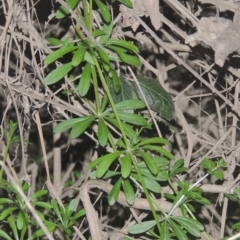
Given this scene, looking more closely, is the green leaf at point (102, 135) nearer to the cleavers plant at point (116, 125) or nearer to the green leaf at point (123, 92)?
the cleavers plant at point (116, 125)

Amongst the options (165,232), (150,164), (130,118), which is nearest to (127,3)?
(130,118)

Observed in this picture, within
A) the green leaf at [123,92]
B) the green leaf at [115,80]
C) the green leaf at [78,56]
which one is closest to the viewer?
the green leaf at [78,56]

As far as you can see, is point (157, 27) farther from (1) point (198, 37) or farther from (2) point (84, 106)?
(2) point (84, 106)

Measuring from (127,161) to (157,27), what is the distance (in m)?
0.37

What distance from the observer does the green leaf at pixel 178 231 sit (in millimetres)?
1216

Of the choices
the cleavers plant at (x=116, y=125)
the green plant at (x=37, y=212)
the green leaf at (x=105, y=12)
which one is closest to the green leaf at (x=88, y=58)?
the cleavers plant at (x=116, y=125)

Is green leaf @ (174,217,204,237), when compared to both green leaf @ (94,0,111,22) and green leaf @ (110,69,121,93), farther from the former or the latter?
green leaf @ (94,0,111,22)

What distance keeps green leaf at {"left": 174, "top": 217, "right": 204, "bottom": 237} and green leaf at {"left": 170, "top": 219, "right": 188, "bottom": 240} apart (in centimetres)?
1

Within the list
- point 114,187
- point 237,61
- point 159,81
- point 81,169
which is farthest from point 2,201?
point 81,169

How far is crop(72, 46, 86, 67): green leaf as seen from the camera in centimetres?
115

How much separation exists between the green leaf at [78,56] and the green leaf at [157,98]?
28cm

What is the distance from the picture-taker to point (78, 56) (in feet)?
3.82

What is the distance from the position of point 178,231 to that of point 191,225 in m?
0.04

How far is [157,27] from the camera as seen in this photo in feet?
4.41
